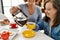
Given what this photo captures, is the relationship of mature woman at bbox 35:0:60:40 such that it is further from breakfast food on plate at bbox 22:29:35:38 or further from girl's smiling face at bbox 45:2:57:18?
breakfast food on plate at bbox 22:29:35:38

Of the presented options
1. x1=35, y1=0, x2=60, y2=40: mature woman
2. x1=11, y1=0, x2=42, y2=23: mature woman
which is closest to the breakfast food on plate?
x1=35, y1=0, x2=60, y2=40: mature woman

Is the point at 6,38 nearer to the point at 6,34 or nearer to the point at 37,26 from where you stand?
the point at 6,34

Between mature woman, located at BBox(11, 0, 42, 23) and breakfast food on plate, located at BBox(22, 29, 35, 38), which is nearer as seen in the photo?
breakfast food on plate, located at BBox(22, 29, 35, 38)

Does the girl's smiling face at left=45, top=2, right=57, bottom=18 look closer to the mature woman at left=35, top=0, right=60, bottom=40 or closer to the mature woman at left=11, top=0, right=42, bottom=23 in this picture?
the mature woman at left=35, top=0, right=60, bottom=40

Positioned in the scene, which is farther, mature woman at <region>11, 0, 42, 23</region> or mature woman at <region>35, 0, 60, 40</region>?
mature woman at <region>11, 0, 42, 23</region>

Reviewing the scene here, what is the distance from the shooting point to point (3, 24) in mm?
1862

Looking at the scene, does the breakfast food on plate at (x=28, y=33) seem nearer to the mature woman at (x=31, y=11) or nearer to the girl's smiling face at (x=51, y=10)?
the girl's smiling face at (x=51, y=10)

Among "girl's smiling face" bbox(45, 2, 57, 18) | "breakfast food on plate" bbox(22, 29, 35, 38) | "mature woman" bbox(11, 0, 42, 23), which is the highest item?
"girl's smiling face" bbox(45, 2, 57, 18)

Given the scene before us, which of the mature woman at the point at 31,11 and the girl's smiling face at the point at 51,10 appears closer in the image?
the girl's smiling face at the point at 51,10

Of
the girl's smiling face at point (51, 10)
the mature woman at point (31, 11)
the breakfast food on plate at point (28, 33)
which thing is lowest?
the breakfast food on plate at point (28, 33)

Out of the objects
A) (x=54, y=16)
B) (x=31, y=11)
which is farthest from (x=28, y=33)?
(x=31, y=11)

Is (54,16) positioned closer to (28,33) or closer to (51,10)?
(51,10)

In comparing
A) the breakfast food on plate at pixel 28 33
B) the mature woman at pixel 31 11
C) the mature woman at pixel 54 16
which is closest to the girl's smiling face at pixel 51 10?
the mature woman at pixel 54 16

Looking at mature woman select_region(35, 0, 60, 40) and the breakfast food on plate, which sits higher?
mature woman select_region(35, 0, 60, 40)
